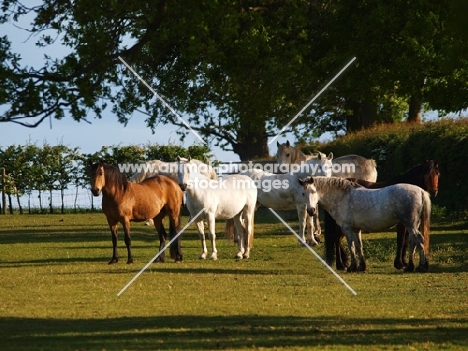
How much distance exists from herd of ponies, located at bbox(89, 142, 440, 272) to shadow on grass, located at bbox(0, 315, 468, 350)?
17.9 feet

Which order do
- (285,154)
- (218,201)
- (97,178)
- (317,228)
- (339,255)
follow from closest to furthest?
1. (339,255)
2. (97,178)
3. (218,201)
4. (317,228)
5. (285,154)

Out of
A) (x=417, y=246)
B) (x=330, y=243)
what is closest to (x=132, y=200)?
(x=330, y=243)

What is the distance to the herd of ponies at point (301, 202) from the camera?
1747cm

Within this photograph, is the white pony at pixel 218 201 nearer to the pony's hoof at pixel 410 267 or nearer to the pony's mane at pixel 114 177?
the pony's mane at pixel 114 177

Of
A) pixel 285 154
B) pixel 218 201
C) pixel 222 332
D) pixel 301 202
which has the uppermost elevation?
pixel 285 154

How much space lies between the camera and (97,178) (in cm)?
1991

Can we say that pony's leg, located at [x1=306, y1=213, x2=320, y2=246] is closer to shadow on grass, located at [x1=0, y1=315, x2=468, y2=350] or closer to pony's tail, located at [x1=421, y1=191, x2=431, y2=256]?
pony's tail, located at [x1=421, y1=191, x2=431, y2=256]

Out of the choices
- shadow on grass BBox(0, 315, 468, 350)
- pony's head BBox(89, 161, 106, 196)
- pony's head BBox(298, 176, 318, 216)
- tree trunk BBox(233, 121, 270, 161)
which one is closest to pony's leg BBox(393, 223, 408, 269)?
pony's head BBox(298, 176, 318, 216)

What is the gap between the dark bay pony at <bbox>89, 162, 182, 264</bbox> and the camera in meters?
20.2

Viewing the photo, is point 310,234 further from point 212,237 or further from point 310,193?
point 310,193

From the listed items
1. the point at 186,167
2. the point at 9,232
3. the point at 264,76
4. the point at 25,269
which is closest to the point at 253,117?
the point at 264,76

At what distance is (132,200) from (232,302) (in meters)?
7.18

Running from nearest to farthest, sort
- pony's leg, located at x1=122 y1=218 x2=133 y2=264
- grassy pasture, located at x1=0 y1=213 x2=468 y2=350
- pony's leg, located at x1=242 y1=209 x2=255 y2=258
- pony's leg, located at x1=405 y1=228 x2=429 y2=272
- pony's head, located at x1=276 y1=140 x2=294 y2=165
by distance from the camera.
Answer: grassy pasture, located at x1=0 y1=213 x2=468 y2=350
pony's leg, located at x1=405 y1=228 x2=429 y2=272
pony's leg, located at x1=122 y1=218 x2=133 y2=264
pony's leg, located at x1=242 y1=209 x2=255 y2=258
pony's head, located at x1=276 y1=140 x2=294 y2=165

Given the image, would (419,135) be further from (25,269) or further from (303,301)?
(303,301)
